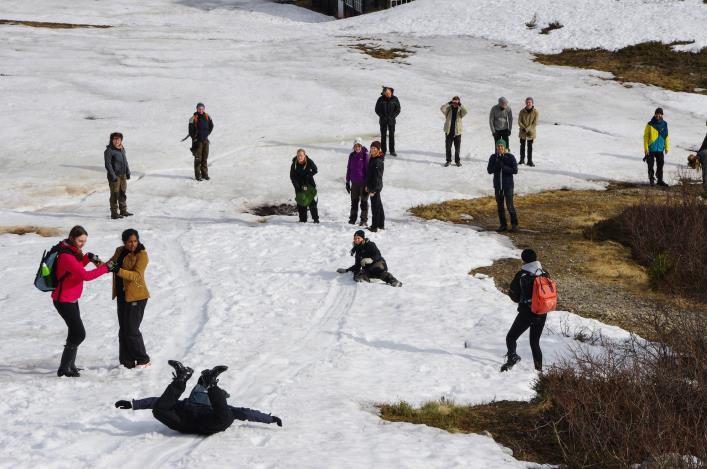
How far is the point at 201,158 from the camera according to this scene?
19.5 meters

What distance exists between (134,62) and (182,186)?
14345mm

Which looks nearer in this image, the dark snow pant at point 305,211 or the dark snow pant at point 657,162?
the dark snow pant at point 305,211

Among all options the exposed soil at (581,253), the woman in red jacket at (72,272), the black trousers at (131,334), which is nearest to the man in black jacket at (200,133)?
the exposed soil at (581,253)

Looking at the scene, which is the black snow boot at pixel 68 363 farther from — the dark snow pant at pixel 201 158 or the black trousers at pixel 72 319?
the dark snow pant at pixel 201 158

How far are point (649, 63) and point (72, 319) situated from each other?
29084 mm

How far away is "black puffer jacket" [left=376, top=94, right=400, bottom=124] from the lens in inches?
814

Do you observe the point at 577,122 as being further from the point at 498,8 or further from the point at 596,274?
the point at 498,8

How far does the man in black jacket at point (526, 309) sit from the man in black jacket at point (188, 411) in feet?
13.1

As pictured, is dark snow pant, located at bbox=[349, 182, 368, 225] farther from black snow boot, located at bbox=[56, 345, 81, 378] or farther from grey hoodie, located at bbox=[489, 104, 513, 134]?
black snow boot, located at bbox=[56, 345, 81, 378]

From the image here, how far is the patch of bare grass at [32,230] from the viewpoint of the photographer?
1600 centimetres

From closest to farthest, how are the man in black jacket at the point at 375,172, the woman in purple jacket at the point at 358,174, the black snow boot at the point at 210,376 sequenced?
1. the black snow boot at the point at 210,376
2. the man in black jacket at the point at 375,172
3. the woman in purple jacket at the point at 358,174

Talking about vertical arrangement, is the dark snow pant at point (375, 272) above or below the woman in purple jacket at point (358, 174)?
below

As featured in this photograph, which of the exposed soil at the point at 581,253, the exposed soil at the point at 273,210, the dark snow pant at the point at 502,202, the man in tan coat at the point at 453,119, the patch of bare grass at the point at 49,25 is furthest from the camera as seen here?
the patch of bare grass at the point at 49,25

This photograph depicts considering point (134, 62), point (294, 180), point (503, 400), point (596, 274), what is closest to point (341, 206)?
point (294, 180)
